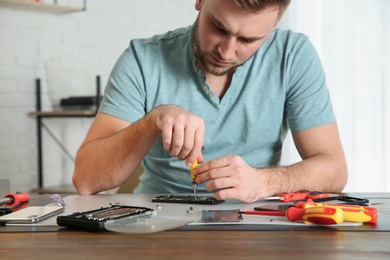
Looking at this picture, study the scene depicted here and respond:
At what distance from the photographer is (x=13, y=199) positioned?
1.25 meters

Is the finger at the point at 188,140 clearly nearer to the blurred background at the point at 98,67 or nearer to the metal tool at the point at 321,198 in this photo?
the metal tool at the point at 321,198

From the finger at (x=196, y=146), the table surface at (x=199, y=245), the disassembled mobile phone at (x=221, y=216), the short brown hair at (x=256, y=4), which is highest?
the short brown hair at (x=256, y=4)

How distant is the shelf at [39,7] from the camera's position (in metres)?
3.24

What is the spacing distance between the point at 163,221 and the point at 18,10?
2728 millimetres

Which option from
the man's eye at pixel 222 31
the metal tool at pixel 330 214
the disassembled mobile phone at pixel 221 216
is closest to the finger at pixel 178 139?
the disassembled mobile phone at pixel 221 216

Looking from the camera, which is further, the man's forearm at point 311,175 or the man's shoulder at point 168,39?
the man's shoulder at point 168,39

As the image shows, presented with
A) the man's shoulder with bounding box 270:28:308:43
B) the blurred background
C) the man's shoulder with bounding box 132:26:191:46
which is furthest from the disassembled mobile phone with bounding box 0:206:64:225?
the blurred background

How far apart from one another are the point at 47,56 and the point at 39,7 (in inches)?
11.7

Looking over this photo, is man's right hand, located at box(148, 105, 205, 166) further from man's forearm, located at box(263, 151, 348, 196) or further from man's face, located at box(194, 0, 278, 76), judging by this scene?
man's face, located at box(194, 0, 278, 76)

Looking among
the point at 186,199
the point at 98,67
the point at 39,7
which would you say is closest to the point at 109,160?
the point at 186,199

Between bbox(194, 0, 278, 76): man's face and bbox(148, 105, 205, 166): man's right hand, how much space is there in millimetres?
346

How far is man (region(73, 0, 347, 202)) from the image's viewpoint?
1.48 m

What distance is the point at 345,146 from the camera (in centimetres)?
314

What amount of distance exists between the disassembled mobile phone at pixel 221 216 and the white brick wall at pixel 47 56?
8.28 feet
